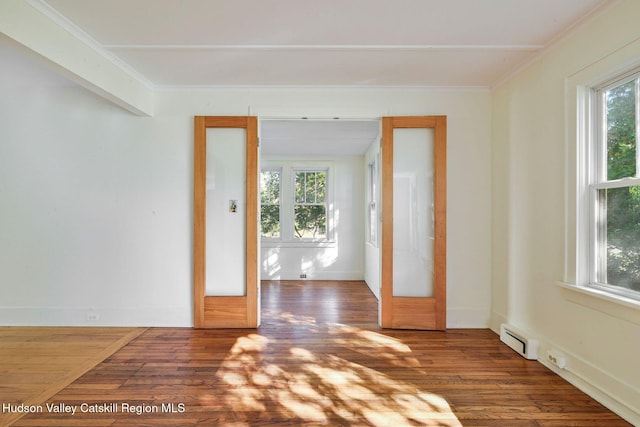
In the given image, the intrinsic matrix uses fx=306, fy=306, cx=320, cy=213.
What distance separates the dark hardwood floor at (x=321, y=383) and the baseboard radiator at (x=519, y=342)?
0.07 meters

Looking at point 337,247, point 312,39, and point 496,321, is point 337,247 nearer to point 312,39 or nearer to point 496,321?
point 496,321

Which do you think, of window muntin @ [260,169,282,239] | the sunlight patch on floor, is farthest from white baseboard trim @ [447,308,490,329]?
window muntin @ [260,169,282,239]

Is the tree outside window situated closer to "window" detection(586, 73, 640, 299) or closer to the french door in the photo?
"window" detection(586, 73, 640, 299)

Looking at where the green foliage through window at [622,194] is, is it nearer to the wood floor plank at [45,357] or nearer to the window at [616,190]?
the window at [616,190]

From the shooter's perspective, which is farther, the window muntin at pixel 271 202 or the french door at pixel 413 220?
the window muntin at pixel 271 202

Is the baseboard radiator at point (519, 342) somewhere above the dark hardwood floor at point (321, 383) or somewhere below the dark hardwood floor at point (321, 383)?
above

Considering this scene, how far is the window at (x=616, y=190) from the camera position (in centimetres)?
195

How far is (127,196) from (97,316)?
1.38 metres

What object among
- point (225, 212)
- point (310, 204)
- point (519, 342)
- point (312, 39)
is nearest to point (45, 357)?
point (225, 212)

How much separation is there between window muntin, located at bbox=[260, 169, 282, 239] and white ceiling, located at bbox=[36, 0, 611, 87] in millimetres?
3122

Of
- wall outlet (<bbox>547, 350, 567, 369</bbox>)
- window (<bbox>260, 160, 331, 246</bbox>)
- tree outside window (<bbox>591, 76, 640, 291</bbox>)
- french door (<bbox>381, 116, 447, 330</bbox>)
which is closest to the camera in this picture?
tree outside window (<bbox>591, 76, 640, 291</bbox>)

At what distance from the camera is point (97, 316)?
3.41 meters

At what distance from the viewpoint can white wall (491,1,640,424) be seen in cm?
195

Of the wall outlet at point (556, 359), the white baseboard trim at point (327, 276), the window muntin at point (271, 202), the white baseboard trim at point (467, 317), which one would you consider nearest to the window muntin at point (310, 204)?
the window muntin at point (271, 202)
